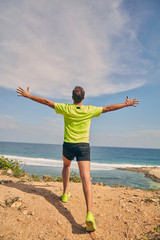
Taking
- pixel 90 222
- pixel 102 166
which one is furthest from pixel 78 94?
pixel 102 166

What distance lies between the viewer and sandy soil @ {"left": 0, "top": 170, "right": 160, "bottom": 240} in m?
3.39

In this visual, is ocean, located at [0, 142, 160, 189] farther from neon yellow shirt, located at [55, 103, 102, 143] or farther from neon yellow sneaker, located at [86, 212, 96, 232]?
neon yellow sneaker, located at [86, 212, 96, 232]

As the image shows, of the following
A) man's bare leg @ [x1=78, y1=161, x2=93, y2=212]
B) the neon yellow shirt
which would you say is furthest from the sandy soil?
the neon yellow shirt

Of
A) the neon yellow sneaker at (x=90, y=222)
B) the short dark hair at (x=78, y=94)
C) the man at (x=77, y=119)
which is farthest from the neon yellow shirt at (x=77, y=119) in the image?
the neon yellow sneaker at (x=90, y=222)

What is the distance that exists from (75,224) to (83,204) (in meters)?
1.01

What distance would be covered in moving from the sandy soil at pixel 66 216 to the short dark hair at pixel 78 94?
2640 mm

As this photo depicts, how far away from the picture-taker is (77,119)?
12.9ft

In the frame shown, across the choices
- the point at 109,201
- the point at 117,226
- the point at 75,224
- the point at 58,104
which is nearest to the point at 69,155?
the point at 58,104

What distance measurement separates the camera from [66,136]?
13.1 feet

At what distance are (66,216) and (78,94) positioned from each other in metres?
2.78

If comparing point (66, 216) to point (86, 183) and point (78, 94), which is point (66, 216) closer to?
point (86, 183)

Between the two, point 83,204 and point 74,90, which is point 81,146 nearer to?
point 74,90

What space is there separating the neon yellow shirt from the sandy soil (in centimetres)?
173

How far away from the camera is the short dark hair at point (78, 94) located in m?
4.02
